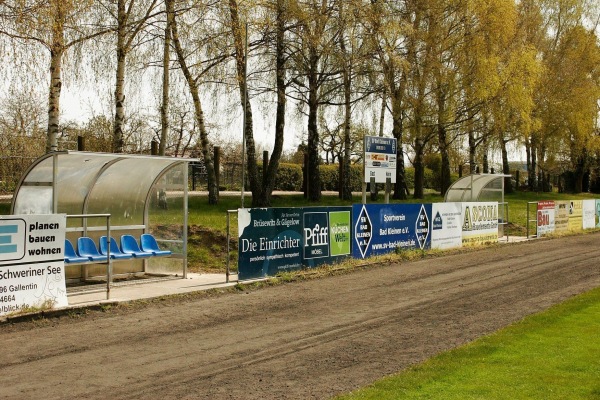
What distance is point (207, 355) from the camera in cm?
975

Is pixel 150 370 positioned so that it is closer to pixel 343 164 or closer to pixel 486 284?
pixel 486 284

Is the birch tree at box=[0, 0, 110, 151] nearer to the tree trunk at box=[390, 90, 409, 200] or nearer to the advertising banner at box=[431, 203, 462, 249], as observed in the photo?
the advertising banner at box=[431, 203, 462, 249]

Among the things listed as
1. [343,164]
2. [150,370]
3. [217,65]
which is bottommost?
A: [150,370]

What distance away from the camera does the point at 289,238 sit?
18000 mm

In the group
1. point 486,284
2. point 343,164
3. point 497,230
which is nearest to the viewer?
point 486,284

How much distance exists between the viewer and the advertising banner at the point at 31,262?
1168 centimetres

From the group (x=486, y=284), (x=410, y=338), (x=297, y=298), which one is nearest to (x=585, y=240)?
(x=486, y=284)

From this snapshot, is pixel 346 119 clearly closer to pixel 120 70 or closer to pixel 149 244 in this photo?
pixel 120 70

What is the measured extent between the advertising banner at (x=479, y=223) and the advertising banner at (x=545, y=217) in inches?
159

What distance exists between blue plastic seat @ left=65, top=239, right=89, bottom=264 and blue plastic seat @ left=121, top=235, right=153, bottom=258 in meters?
1.57

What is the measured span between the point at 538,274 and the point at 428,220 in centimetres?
578

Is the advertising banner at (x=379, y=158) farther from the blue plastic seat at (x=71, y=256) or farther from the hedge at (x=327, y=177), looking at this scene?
the hedge at (x=327, y=177)

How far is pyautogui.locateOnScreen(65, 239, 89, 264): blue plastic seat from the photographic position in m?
14.1

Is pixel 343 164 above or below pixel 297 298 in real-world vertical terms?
above
